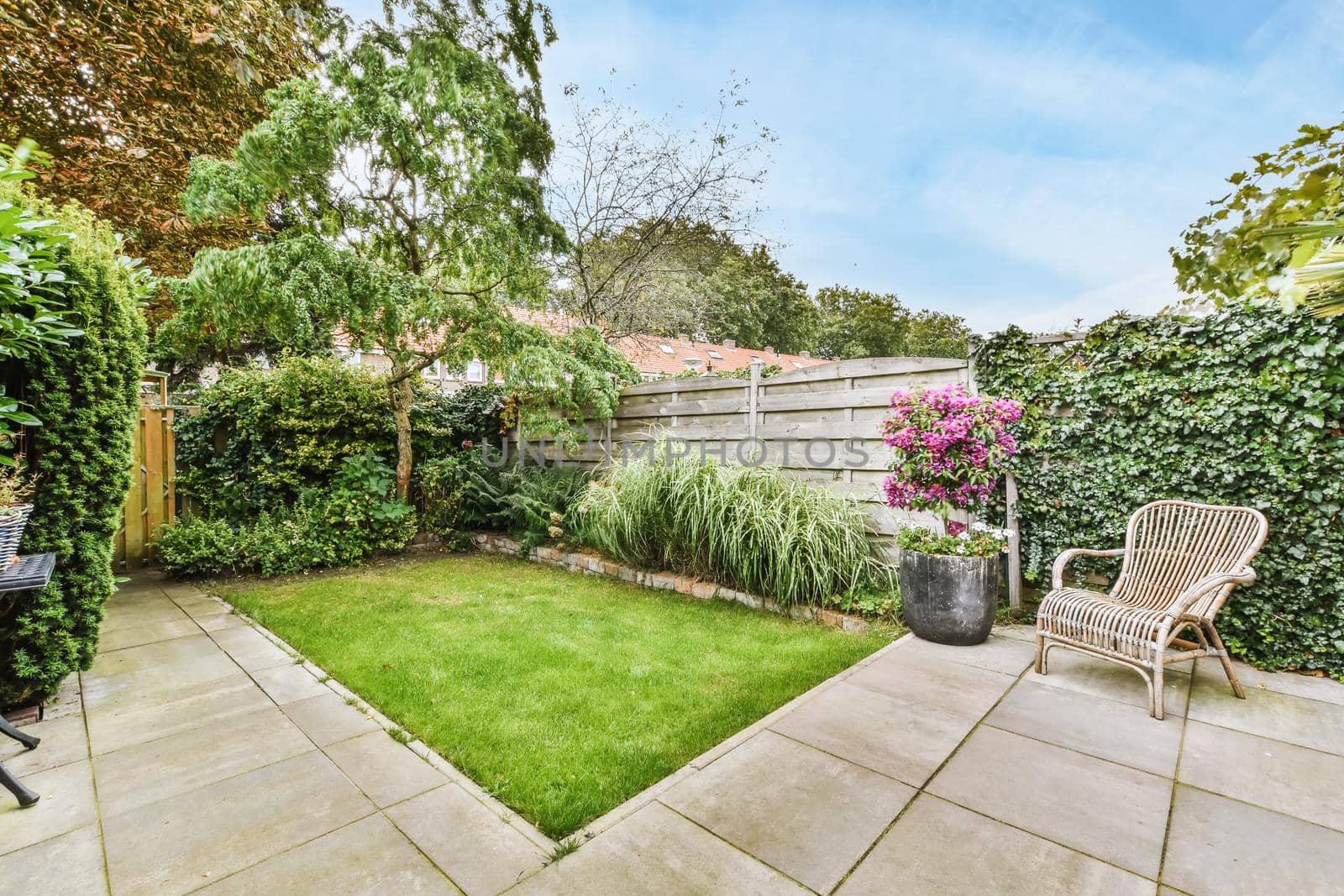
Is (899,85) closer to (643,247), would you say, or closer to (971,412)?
(643,247)

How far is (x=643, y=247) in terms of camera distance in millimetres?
8367

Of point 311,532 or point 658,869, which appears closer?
point 658,869

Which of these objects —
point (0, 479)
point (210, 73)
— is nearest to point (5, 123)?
point (210, 73)

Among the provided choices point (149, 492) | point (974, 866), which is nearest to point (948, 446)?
point (974, 866)

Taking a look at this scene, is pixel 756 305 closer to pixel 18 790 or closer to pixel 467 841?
pixel 467 841

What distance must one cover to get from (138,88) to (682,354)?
19152 mm

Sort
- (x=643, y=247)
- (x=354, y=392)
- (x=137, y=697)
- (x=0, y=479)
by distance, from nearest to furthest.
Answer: (x=0, y=479), (x=137, y=697), (x=354, y=392), (x=643, y=247)

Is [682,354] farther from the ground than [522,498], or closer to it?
farther from the ground

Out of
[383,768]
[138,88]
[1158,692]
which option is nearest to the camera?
[383,768]

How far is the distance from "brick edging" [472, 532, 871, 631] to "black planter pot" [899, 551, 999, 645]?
0.46m

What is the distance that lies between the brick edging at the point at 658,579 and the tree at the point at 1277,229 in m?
2.95

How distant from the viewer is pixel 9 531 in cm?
202

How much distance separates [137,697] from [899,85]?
7772 millimetres

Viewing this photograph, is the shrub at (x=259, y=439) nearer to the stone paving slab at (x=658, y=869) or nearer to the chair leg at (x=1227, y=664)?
the stone paving slab at (x=658, y=869)
